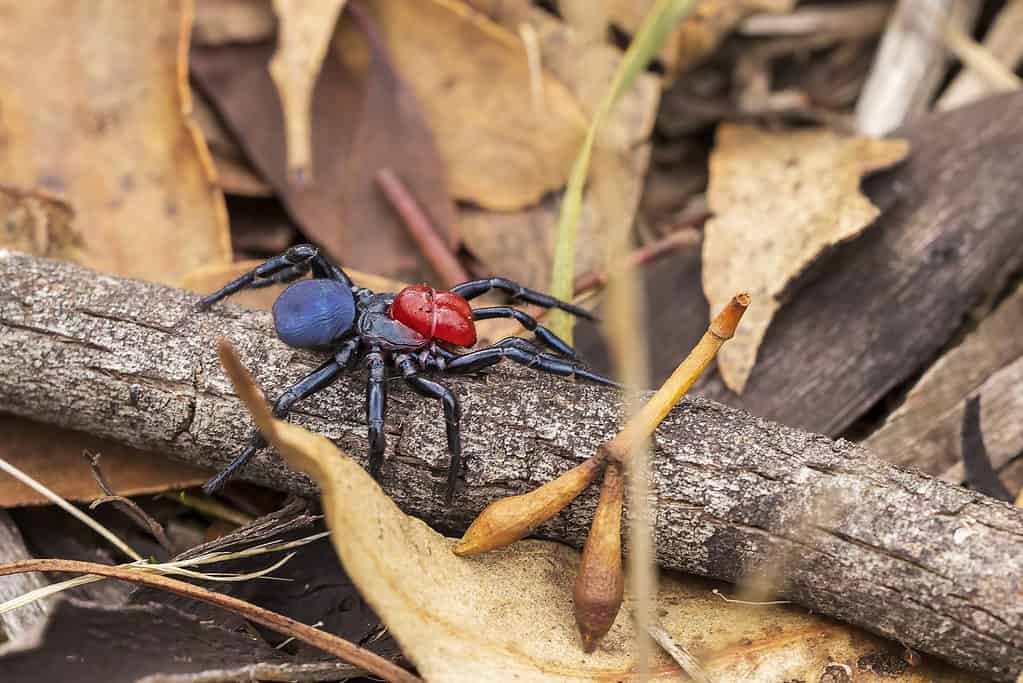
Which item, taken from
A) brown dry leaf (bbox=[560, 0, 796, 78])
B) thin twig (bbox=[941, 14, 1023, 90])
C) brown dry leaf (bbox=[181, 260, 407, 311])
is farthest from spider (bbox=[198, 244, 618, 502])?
thin twig (bbox=[941, 14, 1023, 90])

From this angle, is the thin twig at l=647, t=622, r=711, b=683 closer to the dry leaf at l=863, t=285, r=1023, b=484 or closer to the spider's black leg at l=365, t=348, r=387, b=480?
the spider's black leg at l=365, t=348, r=387, b=480

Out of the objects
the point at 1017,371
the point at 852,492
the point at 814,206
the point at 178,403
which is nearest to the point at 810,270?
the point at 814,206

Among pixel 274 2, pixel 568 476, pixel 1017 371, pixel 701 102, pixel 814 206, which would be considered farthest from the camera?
pixel 701 102

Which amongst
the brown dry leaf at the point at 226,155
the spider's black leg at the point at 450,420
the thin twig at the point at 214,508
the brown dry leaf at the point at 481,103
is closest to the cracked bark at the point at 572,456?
the spider's black leg at the point at 450,420

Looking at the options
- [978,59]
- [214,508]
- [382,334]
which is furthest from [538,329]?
[978,59]

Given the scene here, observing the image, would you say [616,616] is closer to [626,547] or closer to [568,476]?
[626,547]

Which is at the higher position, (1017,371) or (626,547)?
(1017,371)
